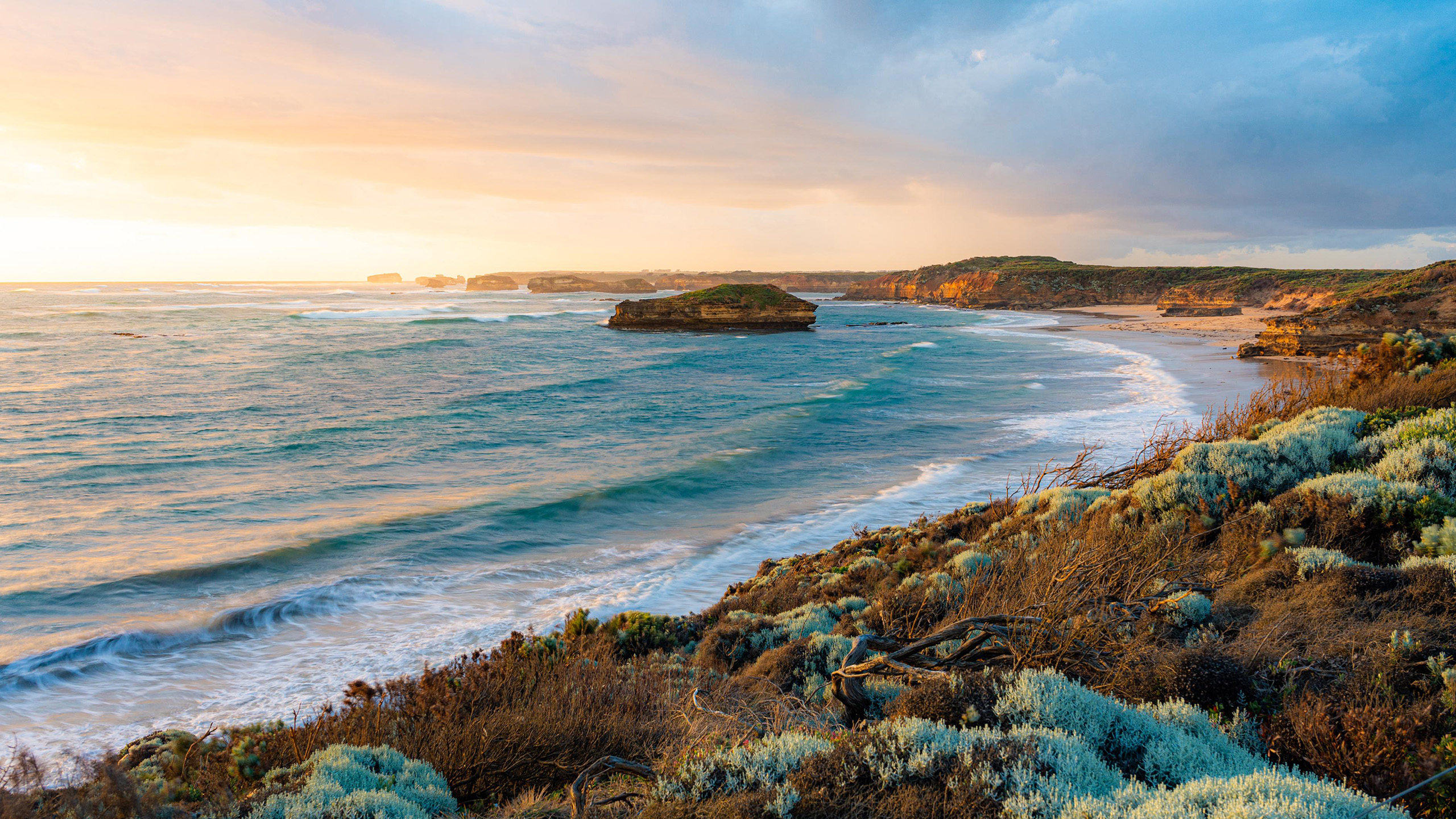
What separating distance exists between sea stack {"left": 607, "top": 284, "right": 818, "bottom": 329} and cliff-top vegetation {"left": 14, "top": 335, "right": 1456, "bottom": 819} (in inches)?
2356

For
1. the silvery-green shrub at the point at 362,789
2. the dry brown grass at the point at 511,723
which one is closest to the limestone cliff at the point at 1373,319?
the dry brown grass at the point at 511,723

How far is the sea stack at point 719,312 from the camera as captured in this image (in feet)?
215

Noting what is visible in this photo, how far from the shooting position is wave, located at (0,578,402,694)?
735 centimetres

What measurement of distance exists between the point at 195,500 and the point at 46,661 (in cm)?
632

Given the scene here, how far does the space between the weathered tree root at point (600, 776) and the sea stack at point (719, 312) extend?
6304cm

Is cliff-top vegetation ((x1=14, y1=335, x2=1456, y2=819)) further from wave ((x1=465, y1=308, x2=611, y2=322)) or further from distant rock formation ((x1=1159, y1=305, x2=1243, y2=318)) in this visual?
distant rock formation ((x1=1159, y1=305, x2=1243, y2=318))

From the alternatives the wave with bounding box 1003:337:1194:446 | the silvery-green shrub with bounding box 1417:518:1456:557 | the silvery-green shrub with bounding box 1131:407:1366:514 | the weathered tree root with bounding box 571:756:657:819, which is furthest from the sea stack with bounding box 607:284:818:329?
the weathered tree root with bounding box 571:756:657:819

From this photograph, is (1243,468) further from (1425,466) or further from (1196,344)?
(1196,344)

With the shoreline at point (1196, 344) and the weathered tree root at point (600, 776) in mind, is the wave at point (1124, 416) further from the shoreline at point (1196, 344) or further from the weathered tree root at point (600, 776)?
the weathered tree root at point (600, 776)

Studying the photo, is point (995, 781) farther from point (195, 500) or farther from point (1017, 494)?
point (195, 500)

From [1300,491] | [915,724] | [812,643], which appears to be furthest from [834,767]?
[1300,491]

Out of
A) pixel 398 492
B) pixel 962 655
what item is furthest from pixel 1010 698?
pixel 398 492

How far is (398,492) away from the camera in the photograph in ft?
46.0

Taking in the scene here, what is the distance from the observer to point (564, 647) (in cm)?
614
